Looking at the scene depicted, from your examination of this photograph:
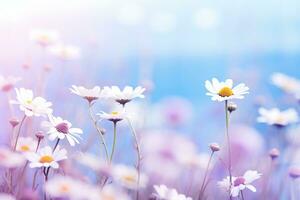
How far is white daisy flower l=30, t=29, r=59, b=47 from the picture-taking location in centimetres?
131

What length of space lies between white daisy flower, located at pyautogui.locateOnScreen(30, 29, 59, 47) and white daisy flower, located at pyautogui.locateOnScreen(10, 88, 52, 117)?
1.14ft

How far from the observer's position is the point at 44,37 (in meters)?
1.32

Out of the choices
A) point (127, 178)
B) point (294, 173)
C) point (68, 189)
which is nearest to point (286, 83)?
point (294, 173)

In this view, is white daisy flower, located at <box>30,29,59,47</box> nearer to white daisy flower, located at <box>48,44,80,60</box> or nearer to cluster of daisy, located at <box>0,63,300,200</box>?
white daisy flower, located at <box>48,44,80,60</box>

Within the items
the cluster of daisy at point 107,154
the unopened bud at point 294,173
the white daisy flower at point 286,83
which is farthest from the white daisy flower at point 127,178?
the white daisy flower at point 286,83

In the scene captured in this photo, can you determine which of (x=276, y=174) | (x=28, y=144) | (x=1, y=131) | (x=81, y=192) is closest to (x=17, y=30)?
(x=1, y=131)

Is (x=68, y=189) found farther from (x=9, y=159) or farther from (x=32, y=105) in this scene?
(x=32, y=105)

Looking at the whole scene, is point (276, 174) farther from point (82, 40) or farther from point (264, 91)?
point (82, 40)

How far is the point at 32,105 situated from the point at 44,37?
406mm

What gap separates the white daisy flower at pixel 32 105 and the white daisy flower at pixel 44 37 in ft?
1.14

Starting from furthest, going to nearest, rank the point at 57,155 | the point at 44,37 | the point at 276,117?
1. the point at 44,37
2. the point at 276,117
3. the point at 57,155

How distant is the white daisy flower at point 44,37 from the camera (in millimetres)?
1309

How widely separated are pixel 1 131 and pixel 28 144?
1.60ft

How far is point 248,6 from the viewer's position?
2.05m
